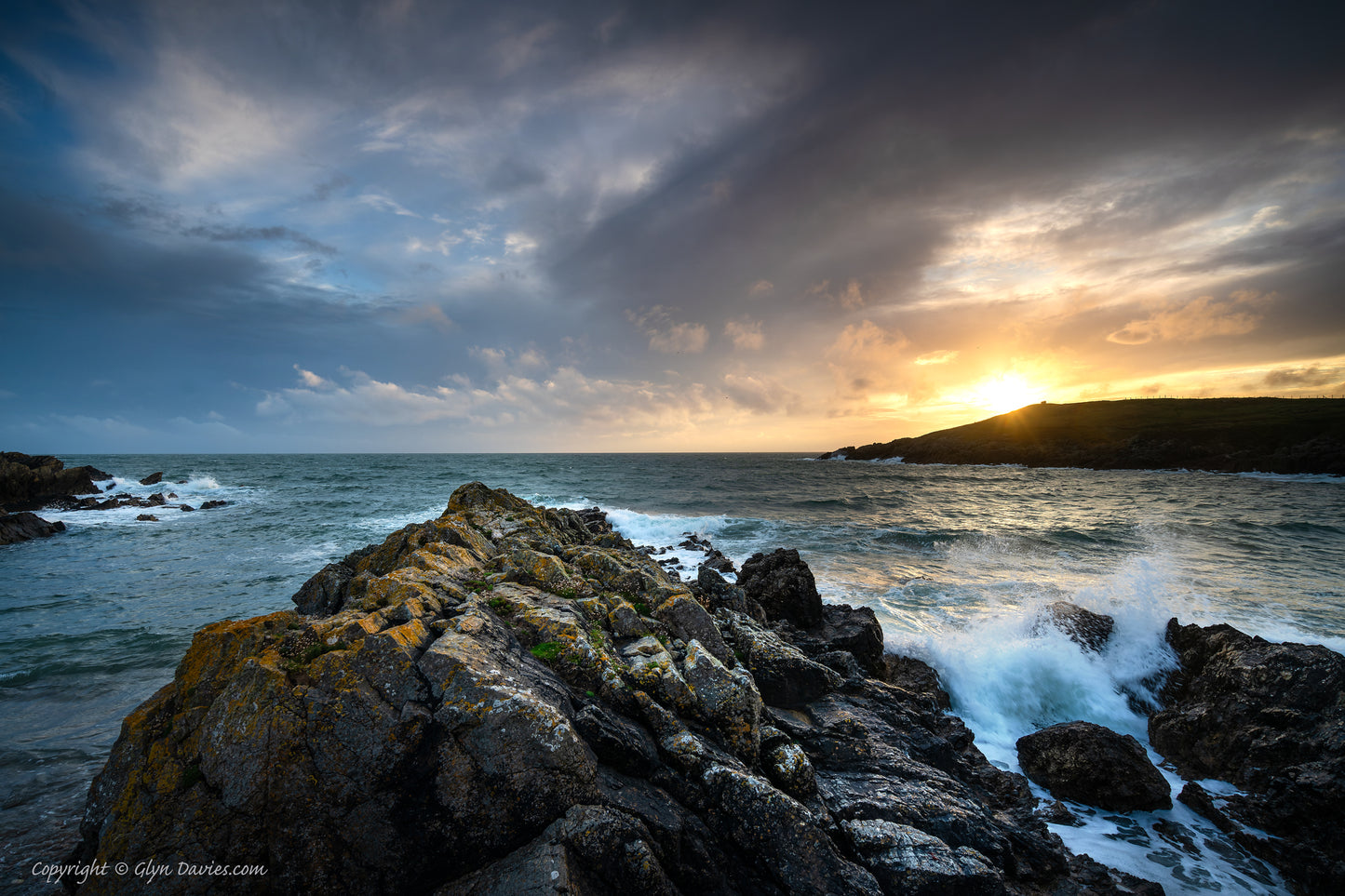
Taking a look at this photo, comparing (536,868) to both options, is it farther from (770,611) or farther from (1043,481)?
(1043,481)

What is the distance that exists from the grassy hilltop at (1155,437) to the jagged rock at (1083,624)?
344 feet

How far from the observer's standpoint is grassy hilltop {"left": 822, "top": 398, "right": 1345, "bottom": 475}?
85875 mm

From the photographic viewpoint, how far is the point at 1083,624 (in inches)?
653

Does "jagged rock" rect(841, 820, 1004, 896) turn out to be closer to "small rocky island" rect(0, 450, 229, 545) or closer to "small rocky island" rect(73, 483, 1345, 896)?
"small rocky island" rect(73, 483, 1345, 896)

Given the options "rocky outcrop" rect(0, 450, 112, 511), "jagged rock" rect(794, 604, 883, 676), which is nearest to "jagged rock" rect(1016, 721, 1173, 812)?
"jagged rock" rect(794, 604, 883, 676)

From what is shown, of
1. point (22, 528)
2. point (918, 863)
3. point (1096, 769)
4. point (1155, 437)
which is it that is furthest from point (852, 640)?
point (1155, 437)

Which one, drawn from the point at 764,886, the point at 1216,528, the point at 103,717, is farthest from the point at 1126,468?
the point at 103,717

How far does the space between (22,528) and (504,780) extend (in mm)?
48311

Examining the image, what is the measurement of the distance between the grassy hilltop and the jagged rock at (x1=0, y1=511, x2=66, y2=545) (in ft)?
496

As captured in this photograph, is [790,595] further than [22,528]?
No

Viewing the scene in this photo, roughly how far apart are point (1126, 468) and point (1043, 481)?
39.1 m

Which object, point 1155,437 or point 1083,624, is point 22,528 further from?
point 1155,437

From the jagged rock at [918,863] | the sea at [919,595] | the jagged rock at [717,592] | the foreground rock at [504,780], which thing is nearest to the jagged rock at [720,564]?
the sea at [919,595]

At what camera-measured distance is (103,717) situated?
34.8 ft
